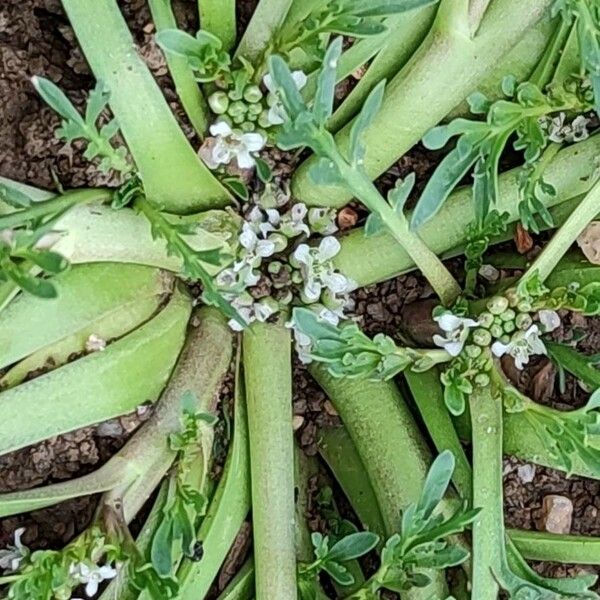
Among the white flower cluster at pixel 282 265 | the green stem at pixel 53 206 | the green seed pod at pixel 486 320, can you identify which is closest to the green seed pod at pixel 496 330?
the green seed pod at pixel 486 320

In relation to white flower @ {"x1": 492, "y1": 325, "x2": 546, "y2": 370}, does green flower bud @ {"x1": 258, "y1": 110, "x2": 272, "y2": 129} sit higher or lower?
higher

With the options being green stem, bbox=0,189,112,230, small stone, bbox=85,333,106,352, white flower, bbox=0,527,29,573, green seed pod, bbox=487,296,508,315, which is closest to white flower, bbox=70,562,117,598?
white flower, bbox=0,527,29,573

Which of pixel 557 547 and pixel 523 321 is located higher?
pixel 523 321

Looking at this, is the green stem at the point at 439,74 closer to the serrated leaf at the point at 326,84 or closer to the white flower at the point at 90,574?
the serrated leaf at the point at 326,84

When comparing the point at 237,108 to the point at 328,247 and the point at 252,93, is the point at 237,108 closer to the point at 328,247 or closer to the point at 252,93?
the point at 252,93

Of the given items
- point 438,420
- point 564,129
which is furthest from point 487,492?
point 564,129

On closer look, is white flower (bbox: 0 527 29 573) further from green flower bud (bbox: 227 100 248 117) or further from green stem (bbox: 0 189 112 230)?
green flower bud (bbox: 227 100 248 117)
